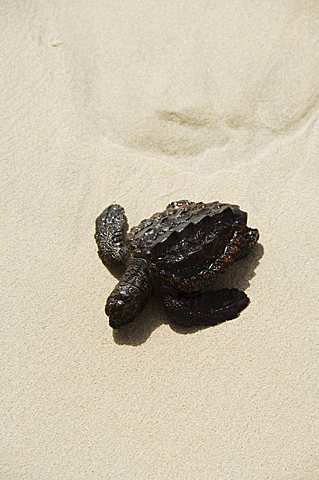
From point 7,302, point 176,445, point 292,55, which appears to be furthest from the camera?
point 292,55

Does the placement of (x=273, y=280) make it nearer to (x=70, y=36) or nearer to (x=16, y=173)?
(x=16, y=173)

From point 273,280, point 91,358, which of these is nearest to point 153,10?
point 273,280

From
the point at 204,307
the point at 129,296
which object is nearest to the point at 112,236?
the point at 129,296

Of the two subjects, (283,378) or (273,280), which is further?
(273,280)

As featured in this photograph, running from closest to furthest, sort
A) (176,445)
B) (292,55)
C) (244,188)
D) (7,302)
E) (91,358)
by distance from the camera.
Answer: (176,445), (91,358), (7,302), (244,188), (292,55)

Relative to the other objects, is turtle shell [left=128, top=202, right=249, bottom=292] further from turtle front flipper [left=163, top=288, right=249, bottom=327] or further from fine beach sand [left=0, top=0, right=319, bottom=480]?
fine beach sand [left=0, top=0, right=319, bottom=480]
